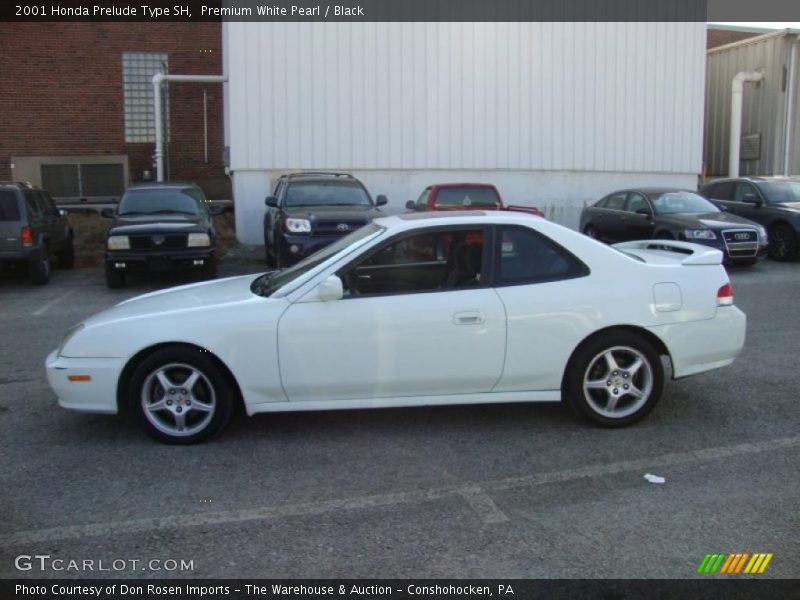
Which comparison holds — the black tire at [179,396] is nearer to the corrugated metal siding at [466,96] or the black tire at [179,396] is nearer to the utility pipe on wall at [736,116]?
the corrugated metal siding at [466,96]

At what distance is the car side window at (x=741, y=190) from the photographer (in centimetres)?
1582

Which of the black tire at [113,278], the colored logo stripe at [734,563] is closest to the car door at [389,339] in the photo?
the colored logo stripe at [734,563]

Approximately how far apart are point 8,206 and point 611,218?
1070 cm

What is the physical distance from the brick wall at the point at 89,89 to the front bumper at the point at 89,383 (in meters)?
20.2

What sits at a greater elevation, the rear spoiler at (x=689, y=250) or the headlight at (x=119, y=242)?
the rear spoiler at (x=689, y=250)

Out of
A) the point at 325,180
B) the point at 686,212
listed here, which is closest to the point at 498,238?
the point at 325,180

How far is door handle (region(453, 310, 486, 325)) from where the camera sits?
5039 mm

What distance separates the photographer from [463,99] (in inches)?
741

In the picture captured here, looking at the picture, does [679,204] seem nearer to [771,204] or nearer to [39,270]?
[771,204]

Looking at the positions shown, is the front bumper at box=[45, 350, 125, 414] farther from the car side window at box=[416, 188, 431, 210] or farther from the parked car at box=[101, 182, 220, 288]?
the car side window at box=[416, 188, 431, 210]

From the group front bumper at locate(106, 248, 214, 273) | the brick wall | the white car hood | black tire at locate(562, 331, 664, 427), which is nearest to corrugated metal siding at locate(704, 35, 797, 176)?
the brick wall
